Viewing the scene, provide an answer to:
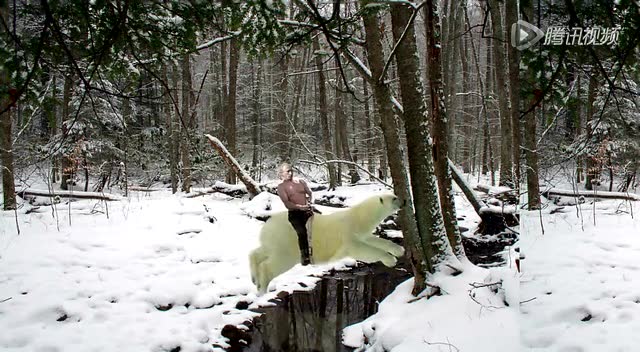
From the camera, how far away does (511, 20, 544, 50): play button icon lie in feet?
2.22

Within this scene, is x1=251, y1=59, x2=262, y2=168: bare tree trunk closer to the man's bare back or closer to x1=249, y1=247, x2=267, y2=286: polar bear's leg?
the man's bare back

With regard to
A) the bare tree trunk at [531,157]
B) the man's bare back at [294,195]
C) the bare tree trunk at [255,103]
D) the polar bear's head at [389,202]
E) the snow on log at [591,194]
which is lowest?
the polar bear's head at [389,202]

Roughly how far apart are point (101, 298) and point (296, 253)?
3.53 m

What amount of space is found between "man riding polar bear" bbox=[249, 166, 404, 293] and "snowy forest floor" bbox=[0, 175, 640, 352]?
0.74m

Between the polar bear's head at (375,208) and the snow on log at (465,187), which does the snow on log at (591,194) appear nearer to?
the polar bear's head at (375,208)

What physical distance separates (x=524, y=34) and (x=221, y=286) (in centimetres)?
520

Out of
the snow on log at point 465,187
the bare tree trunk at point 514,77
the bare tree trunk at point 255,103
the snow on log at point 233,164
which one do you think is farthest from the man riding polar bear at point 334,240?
the snow on log at point 233,164

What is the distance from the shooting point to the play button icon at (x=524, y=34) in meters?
0.68

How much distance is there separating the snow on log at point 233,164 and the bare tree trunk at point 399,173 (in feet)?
13.5

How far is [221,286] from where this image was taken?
533 centimetres

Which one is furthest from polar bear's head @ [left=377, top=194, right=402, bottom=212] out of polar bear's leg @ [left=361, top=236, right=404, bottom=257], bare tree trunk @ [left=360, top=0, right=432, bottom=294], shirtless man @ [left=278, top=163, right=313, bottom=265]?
bare tree trunk @ [left=360, top=0, right=432, bottom=294]

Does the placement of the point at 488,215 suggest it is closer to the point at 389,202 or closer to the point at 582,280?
the point at 389,202

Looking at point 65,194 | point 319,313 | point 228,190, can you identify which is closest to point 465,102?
point 228,190

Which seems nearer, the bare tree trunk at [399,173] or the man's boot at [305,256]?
the man's boot at [305,256]
